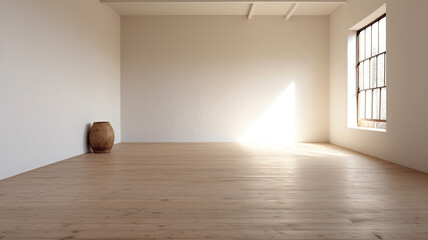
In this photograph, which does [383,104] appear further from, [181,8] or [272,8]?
[181,8]

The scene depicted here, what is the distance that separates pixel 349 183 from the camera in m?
3.04

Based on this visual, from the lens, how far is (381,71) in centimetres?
503

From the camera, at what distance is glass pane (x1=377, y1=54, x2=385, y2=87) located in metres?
4.96

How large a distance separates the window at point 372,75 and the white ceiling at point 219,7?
0.94 m

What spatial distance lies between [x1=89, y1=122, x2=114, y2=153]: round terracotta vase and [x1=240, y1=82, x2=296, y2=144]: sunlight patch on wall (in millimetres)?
2928

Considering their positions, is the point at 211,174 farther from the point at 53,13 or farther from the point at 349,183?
the point at 53,13

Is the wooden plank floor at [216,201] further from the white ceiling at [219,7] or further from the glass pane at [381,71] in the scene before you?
the white ceiling at [219,7]

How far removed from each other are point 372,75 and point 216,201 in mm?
4049

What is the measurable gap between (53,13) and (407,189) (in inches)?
173

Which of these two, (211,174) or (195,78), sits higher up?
(195,78)

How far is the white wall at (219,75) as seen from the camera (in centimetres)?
711

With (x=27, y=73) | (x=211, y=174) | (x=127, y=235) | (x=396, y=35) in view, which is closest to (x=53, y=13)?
(x=27, y=73)

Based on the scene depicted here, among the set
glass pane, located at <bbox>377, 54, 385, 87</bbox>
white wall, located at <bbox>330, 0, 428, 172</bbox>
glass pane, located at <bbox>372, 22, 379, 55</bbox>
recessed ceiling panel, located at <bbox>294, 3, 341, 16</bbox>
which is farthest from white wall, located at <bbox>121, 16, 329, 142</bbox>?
glass pane, located at <bbox>377, 54, 385, 87</bbox>

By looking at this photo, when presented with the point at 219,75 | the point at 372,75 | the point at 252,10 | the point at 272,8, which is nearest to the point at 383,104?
the point at 372,75
